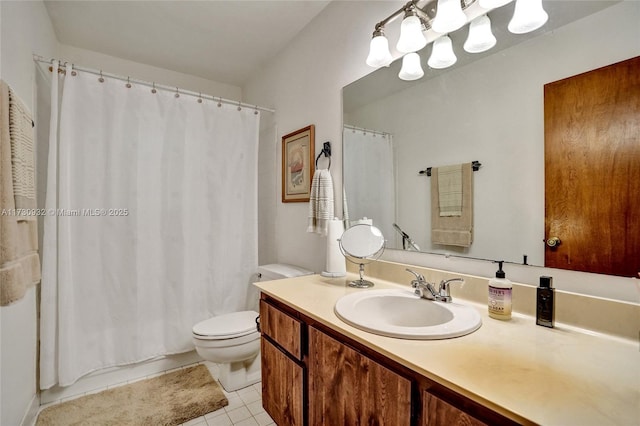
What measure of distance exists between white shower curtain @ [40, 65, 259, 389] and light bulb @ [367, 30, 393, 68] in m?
1.24

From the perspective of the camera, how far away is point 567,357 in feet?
2.30

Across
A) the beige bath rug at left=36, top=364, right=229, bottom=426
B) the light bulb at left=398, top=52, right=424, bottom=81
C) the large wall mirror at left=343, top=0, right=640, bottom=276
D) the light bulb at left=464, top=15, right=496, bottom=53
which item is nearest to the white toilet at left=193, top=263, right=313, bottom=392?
the beige bath rug at left=36, top=364, right=229, bottom=426

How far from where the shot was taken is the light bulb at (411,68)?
4.34 feet

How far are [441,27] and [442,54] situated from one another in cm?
10

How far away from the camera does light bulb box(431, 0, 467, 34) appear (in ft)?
3.63

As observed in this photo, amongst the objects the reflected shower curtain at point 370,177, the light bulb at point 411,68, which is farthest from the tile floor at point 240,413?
the light bulb at point 411,68

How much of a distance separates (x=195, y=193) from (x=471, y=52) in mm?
1854

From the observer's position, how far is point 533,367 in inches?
25.9

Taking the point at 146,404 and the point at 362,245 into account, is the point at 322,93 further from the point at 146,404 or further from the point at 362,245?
the point at 146,404

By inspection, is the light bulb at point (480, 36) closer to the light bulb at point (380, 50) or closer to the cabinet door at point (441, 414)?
the light bulb at point (380, 50)

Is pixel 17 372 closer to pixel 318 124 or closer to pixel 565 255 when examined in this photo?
pixel 318 124

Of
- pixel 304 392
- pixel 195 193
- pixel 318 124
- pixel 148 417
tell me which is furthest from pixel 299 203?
pixel 148 417

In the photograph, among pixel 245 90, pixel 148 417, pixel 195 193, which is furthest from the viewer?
pixel 245 90

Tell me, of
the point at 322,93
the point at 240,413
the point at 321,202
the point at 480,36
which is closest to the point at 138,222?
the point at 321,202
